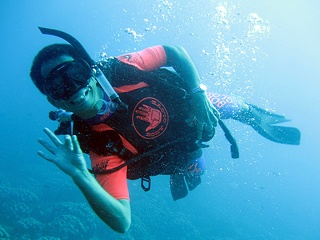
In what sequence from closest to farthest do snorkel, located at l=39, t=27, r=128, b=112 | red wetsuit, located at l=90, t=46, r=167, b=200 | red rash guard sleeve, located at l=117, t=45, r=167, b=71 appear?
snorkel, located at l=39, t=27, r=128, b=112 < red wetsuit, located at l=90, t=46, r=167, b=200 < red rash guard sleeve, located at l=117, t=45, r=167, b=71

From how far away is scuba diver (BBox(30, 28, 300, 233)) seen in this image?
236 cm

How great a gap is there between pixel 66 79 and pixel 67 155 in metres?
0.74

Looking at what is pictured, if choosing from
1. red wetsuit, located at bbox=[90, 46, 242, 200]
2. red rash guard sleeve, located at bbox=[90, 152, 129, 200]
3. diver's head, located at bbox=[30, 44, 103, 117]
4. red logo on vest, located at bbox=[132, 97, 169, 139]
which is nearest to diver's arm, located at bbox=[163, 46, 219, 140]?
red wetsuit, located at bbox=[90, 46, 242, 200]

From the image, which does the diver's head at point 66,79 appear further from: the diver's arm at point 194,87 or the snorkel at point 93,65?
the diver's arm at point 194,87

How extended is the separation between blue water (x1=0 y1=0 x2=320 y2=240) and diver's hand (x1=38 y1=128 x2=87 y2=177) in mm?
4738

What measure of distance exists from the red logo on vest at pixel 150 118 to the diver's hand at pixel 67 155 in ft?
3.67

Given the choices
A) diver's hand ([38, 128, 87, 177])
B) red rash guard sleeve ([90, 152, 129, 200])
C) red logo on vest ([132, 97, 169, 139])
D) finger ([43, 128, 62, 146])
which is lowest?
red rash guard sleeve ([90, 152, 129, 200])

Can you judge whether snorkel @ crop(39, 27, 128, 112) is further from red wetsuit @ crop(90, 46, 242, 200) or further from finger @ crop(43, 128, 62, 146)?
finger @ crop(43, 128, 62, 146)

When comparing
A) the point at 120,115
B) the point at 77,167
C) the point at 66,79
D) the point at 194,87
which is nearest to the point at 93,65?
the point at 66,79

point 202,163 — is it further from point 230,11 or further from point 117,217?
point 230,11

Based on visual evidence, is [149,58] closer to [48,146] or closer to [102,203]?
[48,146]

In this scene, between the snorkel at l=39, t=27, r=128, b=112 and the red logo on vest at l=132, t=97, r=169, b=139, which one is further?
the red logo on vest at l=132, t=97, r=169, b=139

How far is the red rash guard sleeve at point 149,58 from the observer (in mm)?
3377

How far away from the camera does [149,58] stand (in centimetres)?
342
